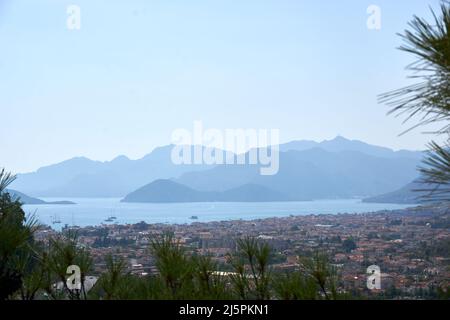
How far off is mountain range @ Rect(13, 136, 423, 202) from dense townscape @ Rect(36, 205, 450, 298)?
3.35m

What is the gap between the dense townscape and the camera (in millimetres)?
1572

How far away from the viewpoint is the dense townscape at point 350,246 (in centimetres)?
157

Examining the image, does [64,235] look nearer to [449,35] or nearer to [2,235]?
[2,235]

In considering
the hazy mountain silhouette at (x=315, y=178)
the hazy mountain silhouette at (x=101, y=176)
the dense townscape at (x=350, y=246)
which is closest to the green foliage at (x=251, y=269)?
the dense townscape at (x=350, y=246)

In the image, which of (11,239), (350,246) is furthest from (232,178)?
(11,239)

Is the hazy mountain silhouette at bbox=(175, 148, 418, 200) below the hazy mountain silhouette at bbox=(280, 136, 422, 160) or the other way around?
below

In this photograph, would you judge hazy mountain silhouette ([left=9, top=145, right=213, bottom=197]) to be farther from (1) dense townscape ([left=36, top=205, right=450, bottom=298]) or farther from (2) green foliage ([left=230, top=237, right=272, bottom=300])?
(2) green foliage ([left=230, top=237, right=272, bottom=300])

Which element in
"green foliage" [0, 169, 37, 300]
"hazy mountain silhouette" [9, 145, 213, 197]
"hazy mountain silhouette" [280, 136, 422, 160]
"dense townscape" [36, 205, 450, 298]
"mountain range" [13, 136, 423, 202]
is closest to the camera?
"green foliage" [0, 169, 37, 300]

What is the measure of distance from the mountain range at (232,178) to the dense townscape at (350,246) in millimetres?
3347

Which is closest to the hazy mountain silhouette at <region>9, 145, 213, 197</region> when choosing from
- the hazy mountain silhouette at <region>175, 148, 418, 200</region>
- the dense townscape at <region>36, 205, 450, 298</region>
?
the hazy mountain silhouette at <region>175, 148, 418, 200</region>

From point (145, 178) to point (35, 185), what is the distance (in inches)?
89.4

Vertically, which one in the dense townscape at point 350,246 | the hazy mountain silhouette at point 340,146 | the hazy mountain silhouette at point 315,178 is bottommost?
the dense townscape at point 350,246

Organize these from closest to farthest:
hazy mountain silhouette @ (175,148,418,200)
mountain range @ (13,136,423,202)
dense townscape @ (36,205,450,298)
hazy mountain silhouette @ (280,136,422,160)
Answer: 1. dense townscape @ (36,205,450,298)
2. hazy mountain silhouette @ (175,148,418,200)
3. mountain range @ (13,136,423,202)
4. hazy mountain silhouette @ (280,136,422,160)

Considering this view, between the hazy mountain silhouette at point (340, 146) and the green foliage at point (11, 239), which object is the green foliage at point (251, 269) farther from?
the hazy mountain silhouette at point (340, 146)
